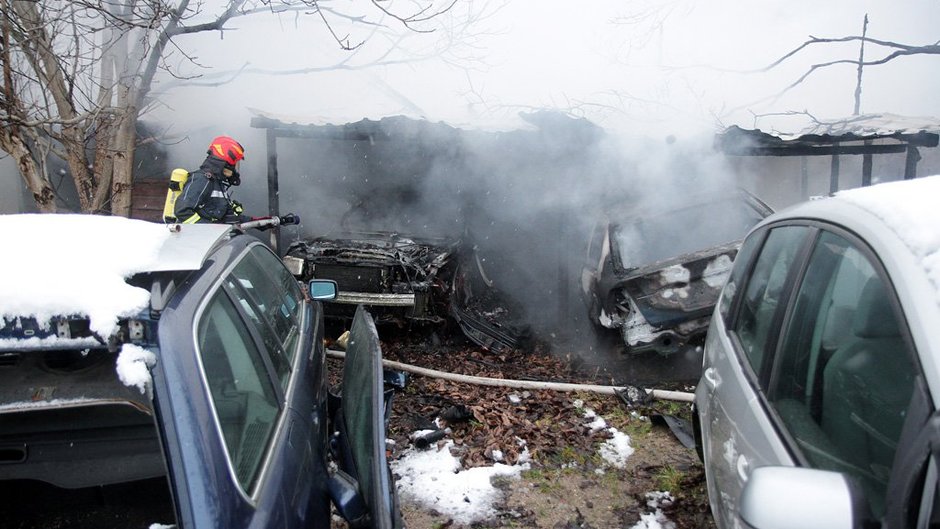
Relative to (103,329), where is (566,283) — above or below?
below

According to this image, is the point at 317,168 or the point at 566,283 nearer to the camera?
the point at 566,283

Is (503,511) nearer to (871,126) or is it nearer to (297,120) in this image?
(297,120)

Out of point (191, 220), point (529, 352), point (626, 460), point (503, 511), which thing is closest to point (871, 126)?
point (529, 352)

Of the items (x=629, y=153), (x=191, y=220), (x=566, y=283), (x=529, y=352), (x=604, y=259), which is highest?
(x=629, y=153)

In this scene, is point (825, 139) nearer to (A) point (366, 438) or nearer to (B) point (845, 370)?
(B) point (845, 370)

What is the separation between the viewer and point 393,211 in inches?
420

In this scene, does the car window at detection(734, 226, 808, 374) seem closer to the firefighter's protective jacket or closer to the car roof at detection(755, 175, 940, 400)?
the car roof at detection(755, 175, 940, 400)

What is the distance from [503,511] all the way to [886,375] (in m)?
2.55

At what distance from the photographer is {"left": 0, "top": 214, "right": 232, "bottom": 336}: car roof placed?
143 cm

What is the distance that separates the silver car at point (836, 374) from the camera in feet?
3.99

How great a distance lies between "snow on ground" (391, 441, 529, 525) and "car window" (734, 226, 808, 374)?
1988mm

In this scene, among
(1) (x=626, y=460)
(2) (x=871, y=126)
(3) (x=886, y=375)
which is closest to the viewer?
(3) (x=886, y=375)

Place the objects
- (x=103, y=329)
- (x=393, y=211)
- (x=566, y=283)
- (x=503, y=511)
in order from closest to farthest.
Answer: (x=103, y=329) → (x=503, y=511) → (x=566, y=283) → (x=393, y=211)

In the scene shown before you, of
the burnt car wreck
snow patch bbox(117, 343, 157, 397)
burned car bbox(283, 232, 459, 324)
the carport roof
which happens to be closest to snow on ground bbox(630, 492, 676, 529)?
snow patch bbox(117, 343, 157, 397)
